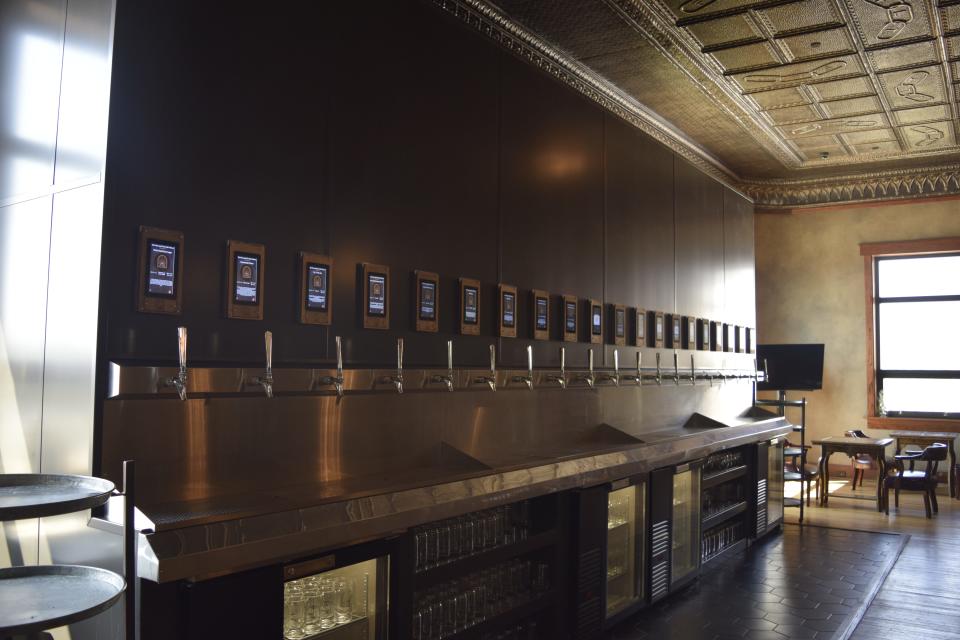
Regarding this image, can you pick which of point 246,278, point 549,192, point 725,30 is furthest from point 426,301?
point 725,30

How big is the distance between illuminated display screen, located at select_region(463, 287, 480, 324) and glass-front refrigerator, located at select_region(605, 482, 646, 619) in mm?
1327

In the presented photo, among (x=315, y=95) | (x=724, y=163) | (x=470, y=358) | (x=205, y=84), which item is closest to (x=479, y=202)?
(x=470, y=358)

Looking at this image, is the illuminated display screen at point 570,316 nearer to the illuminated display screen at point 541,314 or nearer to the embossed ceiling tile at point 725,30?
the illuminated display screen at point 541,314

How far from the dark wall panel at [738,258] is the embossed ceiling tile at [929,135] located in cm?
189

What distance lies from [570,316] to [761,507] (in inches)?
120

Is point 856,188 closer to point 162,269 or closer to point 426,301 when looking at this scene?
point 426,301

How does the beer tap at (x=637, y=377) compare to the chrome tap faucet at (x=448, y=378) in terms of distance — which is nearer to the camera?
the chrome tap faucet at (x=448, y=378)

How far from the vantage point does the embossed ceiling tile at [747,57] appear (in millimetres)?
6129

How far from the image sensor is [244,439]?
9.93 feet

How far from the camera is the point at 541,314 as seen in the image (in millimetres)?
4969

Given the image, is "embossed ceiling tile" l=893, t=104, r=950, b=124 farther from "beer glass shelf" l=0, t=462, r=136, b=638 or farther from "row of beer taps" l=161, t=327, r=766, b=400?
"beer glass shelf" l=0, t=462, r=136, b=638

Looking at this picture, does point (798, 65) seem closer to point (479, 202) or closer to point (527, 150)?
point (527, 150)

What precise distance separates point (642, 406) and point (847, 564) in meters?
2.09

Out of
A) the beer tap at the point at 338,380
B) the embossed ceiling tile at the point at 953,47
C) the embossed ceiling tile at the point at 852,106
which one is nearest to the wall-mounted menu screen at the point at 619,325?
the beer tap at the point at 338,380
